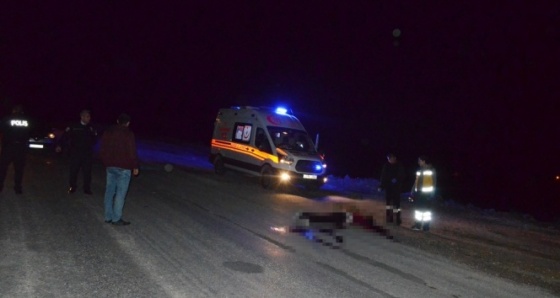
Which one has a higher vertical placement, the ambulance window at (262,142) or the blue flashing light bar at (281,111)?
the blue flashing light bar at (281,111)

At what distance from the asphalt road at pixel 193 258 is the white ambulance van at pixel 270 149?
4.83m

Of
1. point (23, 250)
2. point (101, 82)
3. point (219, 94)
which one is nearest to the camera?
point (23, 250)

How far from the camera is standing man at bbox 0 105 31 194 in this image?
35.0 feet

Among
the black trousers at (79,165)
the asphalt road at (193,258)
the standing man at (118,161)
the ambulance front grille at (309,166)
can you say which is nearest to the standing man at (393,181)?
the asphalt road at (193,258)

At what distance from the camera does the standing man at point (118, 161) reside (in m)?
8.38

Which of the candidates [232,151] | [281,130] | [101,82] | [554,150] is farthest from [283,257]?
[101,82]

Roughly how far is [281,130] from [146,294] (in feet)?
39.1

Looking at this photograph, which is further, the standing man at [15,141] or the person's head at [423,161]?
the person's head at [423,161]

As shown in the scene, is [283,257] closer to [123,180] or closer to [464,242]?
[123,180]

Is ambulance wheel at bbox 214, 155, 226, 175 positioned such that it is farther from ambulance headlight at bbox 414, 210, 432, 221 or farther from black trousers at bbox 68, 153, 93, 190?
ambulance headlight at bbox 414, 210, 432, 221

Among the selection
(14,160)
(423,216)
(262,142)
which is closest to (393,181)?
(423,216)

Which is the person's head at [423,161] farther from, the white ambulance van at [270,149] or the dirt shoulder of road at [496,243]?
the white ambulance van at [270,149]

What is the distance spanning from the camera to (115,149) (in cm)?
838

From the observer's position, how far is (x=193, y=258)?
677 cm
